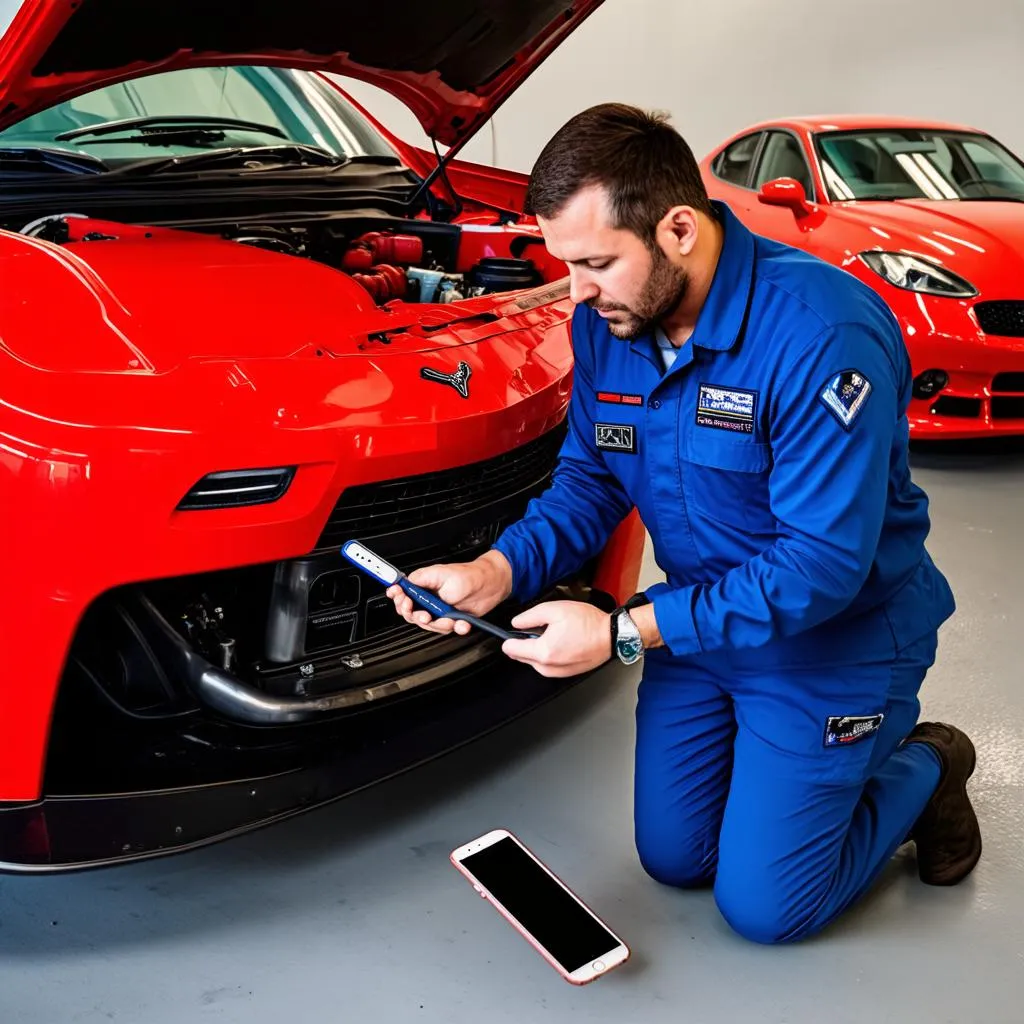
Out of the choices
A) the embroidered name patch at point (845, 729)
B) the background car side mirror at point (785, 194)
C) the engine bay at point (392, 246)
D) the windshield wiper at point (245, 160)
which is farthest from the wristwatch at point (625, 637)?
the background car side mirror at point (785, 194)

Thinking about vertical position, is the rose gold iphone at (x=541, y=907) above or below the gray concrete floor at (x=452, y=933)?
above

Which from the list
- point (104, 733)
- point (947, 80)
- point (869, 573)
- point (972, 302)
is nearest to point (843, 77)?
point (947, 80)

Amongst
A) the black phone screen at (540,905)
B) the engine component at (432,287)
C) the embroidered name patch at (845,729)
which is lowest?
the black phone screen at (540,905)

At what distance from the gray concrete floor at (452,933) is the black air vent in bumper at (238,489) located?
634 millimetres

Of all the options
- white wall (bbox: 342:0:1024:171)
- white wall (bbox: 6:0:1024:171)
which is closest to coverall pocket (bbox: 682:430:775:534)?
white wall (bbox: 6:0:1024:171)

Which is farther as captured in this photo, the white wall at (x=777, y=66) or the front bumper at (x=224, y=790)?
the white wall at (x=777, y=66)

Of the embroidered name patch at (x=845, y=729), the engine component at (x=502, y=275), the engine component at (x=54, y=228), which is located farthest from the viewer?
the engine component at (x=502, y=275)

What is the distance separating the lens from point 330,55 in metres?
2.32

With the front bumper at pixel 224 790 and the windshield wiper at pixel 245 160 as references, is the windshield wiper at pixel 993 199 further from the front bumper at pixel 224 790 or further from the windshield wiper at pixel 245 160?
the front bumper at pixel 224 790

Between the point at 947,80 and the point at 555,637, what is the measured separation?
623 cm

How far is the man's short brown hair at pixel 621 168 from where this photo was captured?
136cm

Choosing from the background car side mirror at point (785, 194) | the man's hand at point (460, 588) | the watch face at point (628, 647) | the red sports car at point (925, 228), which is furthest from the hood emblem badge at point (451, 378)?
the background car side mirror at point (785, 194)

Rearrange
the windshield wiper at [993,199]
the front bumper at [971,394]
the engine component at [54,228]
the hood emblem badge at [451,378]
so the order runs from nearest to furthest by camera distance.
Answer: the hood emblem badge at [451,378], the engine component at [54,228], the front bumper at [971,394], the windshield wiper at [993,199]

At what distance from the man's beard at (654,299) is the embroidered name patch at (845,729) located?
62 cm
